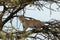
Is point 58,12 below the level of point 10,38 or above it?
below

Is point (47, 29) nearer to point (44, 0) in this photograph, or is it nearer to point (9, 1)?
point (44, 0)

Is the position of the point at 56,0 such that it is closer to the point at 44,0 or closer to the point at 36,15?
the point at 44,0

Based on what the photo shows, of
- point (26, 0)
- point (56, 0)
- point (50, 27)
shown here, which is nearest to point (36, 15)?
point (56, 0)

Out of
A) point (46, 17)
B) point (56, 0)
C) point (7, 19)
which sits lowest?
point (46, 17)

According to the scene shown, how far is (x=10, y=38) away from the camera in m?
0.33

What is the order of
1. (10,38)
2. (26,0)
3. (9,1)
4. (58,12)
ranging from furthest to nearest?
(58,12) < (26,0) < (9,1) < (10,38)

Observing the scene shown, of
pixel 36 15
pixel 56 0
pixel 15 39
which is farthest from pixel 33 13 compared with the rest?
pixel 15 39

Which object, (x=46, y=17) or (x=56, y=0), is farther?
(x=46, y=17)

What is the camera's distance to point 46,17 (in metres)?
1.88

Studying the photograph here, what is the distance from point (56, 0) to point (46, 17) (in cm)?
41

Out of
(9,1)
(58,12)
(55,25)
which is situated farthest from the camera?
(58,12)

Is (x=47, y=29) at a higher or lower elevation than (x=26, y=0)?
lower

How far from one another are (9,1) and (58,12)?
4.46 ft

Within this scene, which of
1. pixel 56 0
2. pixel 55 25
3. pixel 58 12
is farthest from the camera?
pixel 58 12
